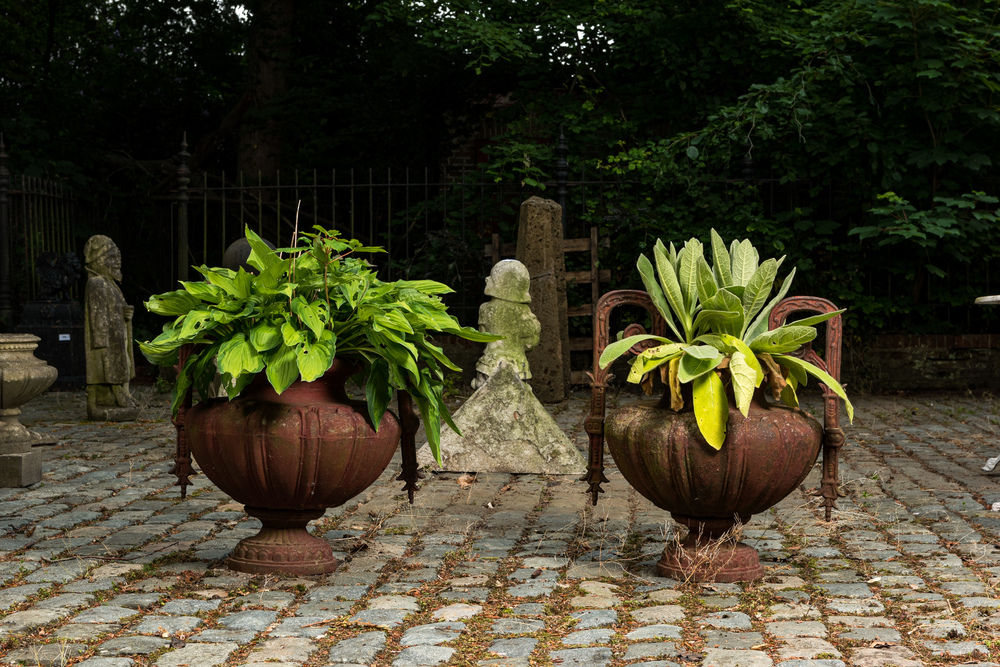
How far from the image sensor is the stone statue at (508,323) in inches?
282

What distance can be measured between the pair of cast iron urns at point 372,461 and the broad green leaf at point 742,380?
135mm

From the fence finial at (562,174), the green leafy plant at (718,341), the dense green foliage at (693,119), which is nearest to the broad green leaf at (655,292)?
the green leafy plant at (718,341)

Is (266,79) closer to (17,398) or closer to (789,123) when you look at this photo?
(789,123)

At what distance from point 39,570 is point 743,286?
3118 mm

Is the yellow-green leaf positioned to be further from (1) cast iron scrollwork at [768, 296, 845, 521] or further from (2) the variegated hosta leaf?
(1) cast iron scrollwork at [768, 296, 845, 521]

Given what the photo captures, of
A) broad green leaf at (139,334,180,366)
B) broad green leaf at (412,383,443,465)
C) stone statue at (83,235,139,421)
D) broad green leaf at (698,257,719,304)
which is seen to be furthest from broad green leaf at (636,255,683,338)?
stone statue at (83,235,139,421)

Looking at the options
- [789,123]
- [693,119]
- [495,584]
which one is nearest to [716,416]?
[495,584]

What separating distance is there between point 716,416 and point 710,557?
62cm

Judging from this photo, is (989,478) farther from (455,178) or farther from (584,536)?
(455,178)

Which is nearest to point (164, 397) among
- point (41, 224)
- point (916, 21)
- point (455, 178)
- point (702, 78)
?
point (41, 224)

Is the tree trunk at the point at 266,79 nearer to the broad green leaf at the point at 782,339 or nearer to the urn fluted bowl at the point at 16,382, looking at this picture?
the urn fluted bowl at the point at 16,382

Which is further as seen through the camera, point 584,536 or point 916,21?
point 916,21

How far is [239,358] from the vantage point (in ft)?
13.5

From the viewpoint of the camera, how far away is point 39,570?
4363mm
